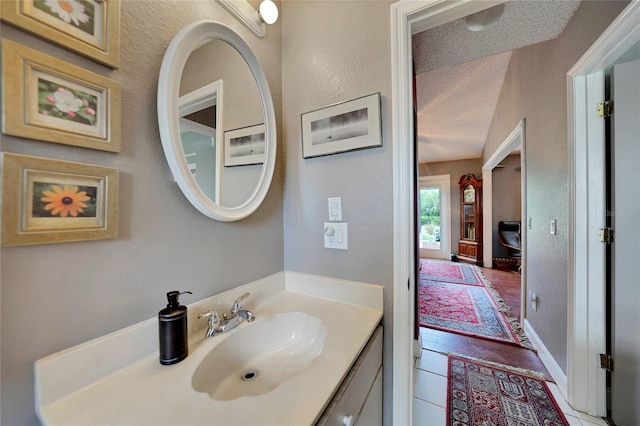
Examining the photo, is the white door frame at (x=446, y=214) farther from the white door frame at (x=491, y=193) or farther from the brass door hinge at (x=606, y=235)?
the brass door hinge at (x=606, y=235)

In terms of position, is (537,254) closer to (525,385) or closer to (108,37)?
(525,385)

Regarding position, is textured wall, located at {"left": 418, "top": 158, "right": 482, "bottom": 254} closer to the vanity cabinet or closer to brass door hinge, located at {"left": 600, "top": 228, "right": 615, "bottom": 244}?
brass door hinge, located at {"left": 600, "top": 228, "right": 615, "bottom": 244}

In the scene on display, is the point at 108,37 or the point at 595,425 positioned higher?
the point at 108,37

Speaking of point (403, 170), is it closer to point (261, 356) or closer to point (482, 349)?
point (261, 356)

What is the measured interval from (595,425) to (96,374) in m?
2.31

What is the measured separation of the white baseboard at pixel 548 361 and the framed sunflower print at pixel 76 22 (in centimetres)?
276

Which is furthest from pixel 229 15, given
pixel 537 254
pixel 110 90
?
pixel 537 254

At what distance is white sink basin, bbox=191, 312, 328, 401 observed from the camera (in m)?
0.70

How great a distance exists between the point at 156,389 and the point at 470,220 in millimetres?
5745

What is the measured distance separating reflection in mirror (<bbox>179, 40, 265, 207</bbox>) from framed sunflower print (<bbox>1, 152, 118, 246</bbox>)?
0.26 meters

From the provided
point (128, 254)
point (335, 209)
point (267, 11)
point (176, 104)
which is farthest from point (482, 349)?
point (267, 11)

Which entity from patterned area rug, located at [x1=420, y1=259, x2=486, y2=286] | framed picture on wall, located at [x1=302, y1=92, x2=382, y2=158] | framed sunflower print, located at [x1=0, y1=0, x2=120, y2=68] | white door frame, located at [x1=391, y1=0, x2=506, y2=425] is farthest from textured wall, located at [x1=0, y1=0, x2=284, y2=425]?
patterned area rug, located at [x1=420, y1=259, x2=486, y2=286]

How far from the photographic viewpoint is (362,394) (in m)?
0.74

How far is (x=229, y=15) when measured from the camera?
0.96m
